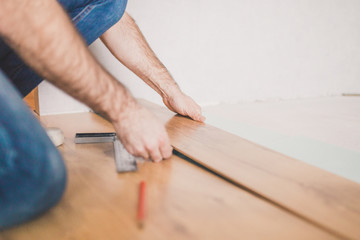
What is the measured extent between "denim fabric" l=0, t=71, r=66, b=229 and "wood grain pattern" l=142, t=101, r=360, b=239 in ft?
1.39

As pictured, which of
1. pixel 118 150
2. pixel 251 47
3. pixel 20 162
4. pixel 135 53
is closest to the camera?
pixel 20 162

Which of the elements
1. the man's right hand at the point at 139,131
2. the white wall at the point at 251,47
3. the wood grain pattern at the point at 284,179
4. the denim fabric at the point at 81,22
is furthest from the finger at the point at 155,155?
the white wall at the point at 251,47

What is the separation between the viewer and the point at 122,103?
1.99 ft

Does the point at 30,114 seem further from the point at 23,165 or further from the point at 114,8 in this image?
the point at 114,8

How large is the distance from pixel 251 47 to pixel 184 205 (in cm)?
216

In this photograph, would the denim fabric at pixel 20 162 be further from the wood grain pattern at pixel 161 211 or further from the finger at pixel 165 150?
the finger at pixel 165 150

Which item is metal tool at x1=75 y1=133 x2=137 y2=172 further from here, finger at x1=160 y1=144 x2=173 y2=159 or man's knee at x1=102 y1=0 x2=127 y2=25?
man's knee at x1=102 y1=0 x2=127 y2=25

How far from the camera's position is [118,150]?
81 centimetres

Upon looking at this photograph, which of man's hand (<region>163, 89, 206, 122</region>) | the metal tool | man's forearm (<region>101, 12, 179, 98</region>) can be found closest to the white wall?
man's forearm (<region>101, 12, 179, 98</region>)

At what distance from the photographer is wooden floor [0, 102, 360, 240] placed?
446mm

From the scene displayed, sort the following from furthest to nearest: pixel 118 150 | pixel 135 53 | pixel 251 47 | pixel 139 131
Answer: pixel 251 47 < pixel 135 53 < pixel 118 150 < pixel 139 131

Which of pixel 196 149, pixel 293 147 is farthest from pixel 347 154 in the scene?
pixel 196 149

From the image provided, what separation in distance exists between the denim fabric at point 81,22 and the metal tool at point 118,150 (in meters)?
0.26

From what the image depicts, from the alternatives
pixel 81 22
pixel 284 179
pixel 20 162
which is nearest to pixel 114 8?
pixel 81 22
